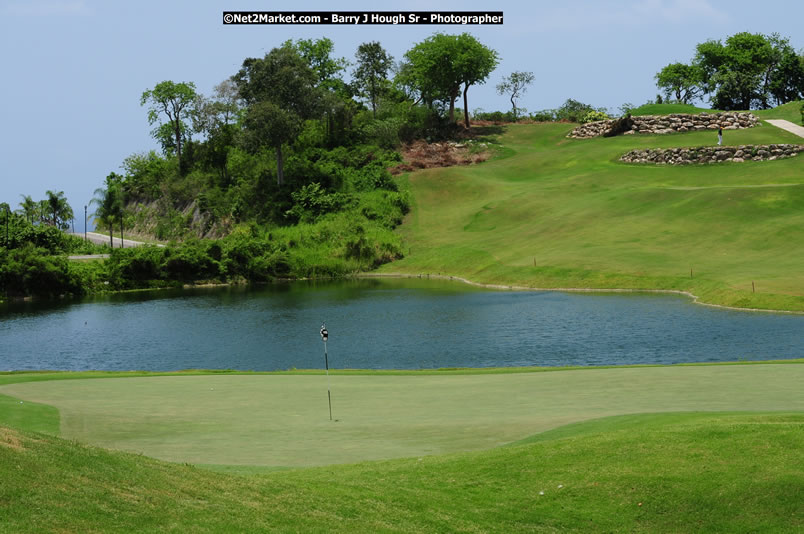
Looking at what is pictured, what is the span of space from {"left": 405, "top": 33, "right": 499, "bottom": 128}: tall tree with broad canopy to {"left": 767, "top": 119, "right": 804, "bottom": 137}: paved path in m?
41.6

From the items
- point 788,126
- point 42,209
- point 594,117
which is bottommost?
point 42,209

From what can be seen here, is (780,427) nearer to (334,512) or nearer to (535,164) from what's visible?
(334,512)

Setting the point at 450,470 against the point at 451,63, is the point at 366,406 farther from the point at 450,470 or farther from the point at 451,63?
the point at 451,63

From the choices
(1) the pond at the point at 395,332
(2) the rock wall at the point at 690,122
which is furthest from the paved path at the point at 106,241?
(2) the rock wall at the point at 690,122

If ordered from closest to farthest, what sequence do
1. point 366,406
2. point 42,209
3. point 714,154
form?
point 366,406 → point 714,154 → point 42,209

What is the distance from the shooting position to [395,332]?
169 ft

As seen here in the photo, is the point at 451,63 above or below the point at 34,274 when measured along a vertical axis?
above

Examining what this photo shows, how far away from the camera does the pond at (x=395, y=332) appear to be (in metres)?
41.6

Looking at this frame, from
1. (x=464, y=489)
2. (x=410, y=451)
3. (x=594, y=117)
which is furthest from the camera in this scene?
(x=594, y=117)

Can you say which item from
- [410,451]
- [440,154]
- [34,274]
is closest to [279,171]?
[440,154]

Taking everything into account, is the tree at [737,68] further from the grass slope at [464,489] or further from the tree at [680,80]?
the grass slope at [464,489]

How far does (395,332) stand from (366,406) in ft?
98.6

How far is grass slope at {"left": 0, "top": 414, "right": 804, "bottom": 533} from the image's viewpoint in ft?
34.0
